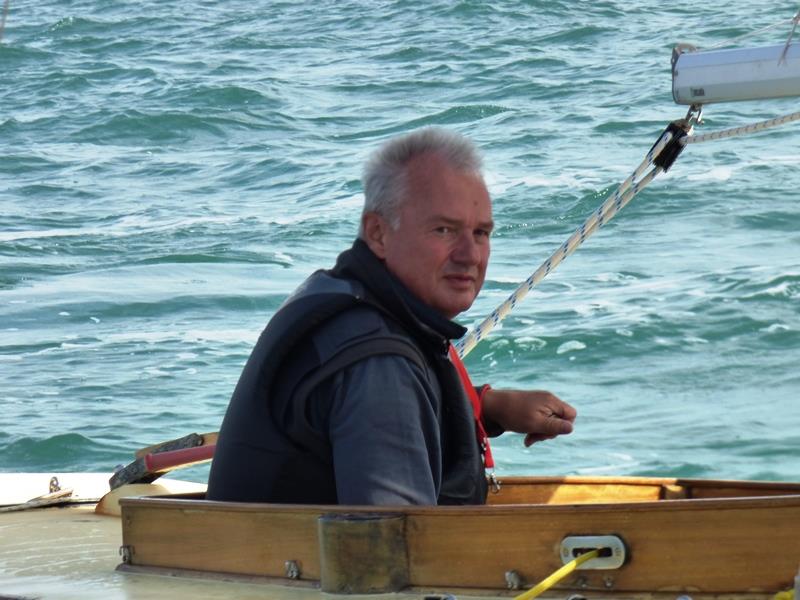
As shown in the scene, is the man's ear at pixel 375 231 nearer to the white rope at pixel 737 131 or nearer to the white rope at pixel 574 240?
the white rope at pixel 574 240

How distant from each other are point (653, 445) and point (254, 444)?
4.75 m

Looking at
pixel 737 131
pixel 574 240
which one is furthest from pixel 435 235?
pixel 737 131

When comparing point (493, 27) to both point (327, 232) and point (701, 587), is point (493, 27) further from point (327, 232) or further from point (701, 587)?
point (701, 587)

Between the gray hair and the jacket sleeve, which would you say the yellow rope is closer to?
the jacket sleeve

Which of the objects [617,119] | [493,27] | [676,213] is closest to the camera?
[676,213]

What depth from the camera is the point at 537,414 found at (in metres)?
2.68

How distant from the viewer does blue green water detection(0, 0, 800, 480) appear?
24.8 feet

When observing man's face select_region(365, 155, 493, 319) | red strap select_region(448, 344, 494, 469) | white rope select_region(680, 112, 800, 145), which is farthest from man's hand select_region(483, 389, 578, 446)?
white rope select_region(680, 112, 800, 145)

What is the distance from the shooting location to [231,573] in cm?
233

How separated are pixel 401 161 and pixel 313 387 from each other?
1.27 ft

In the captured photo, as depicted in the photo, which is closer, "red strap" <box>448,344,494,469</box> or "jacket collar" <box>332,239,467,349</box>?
"jacket collar" <box>332,239,467,349</box>

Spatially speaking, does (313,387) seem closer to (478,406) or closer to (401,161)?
(401,161)

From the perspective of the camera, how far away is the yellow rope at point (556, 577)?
191 centimetres

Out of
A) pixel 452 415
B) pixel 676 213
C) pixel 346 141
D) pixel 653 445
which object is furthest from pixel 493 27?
pixel 452 415
